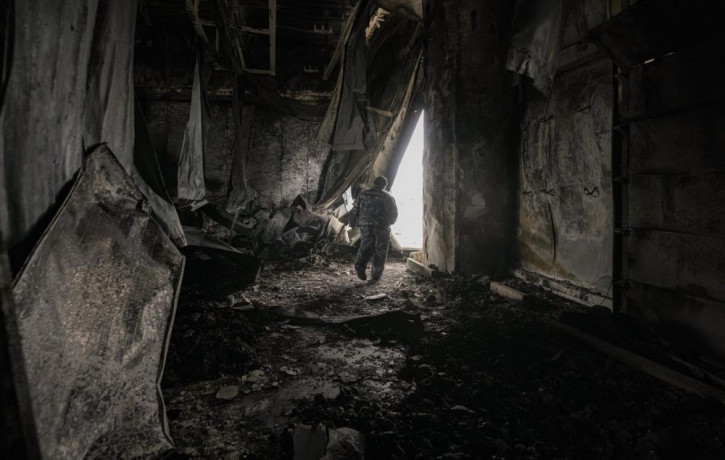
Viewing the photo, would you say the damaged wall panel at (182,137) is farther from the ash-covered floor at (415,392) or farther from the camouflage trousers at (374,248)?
the ash-covered floor at (415,392)

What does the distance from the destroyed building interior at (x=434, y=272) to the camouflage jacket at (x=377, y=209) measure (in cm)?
65

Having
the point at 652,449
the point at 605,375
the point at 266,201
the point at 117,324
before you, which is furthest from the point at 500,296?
the point at 266,201

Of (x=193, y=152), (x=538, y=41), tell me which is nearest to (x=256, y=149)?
(x=193, y=152)

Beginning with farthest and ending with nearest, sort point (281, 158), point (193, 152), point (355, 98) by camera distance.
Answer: point (281, 158), point (193, 152), point (355, 98)

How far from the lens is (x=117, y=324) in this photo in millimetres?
1702

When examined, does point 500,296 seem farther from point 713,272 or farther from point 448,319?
point 713,272

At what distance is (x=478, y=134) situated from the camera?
4312mm

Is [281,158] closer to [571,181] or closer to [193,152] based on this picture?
[193,152]

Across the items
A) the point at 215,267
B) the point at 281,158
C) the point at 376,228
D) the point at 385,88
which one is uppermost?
the point at 385,88

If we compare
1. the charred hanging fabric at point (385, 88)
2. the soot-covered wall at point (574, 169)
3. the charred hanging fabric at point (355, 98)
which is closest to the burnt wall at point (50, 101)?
the charred hanging fabric at point (355, 98)

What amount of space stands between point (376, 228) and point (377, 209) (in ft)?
0.97

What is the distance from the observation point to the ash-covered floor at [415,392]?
1.68 m

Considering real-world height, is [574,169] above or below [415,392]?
above

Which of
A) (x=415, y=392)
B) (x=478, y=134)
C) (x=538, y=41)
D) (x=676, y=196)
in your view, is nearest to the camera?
(x=415, y=392)
